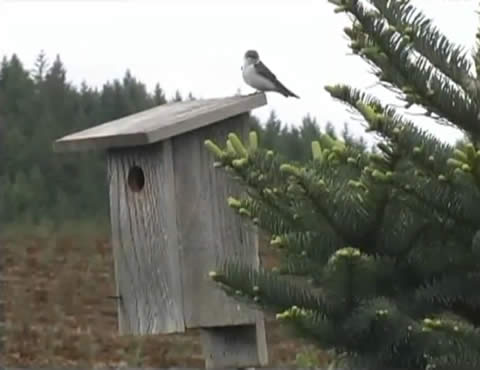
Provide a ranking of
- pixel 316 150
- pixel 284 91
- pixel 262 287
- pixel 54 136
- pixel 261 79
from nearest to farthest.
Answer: pixel 262 287 → pixel 316 150 → pixel 261 79 → pixel 284 91 → pixel 54 136

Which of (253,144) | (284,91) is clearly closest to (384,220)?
(253,144)

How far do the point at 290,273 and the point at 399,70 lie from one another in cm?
43


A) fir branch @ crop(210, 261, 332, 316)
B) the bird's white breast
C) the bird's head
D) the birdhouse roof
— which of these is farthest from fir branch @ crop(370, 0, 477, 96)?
the bird's head

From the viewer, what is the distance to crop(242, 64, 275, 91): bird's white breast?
541 cm

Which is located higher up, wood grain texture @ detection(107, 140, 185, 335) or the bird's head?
the bird's head

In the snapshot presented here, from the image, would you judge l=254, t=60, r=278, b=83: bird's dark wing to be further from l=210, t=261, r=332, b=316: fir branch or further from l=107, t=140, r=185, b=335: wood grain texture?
l=210, t=261, r=332, b=316: fir branch

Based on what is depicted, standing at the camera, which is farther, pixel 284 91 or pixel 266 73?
pixel 284 91

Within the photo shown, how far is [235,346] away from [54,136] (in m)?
4.52

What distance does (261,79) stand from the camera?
543cm

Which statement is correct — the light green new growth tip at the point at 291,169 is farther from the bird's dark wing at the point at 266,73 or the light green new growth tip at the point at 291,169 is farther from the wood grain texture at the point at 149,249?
the bird's dark wing at the point at 266,73

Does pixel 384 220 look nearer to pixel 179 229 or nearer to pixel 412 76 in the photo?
pixel 412 76

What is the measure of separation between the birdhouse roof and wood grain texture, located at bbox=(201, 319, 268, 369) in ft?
2.15

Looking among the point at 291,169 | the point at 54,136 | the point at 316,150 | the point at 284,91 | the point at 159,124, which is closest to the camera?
the point at 291,169

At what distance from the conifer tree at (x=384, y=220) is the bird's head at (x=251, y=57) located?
325 cm
